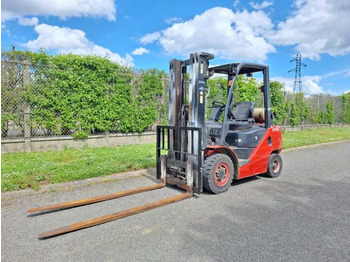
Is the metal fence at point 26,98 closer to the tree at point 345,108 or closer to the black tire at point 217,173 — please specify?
the black tire at point 217,173

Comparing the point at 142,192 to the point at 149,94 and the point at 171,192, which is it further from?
the point at 149,94

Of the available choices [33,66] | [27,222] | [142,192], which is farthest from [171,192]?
[33,66]

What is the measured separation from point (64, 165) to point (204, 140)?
12.1ft

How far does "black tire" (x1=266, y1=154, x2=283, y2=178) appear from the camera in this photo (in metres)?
6.38

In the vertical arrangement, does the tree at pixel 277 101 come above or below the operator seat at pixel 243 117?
above

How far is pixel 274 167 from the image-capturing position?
6578mm

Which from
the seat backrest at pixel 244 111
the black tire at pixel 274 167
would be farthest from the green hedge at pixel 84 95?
the black tire at pixel 274 167

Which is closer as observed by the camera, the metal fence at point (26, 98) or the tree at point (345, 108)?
the metal fence at point (26, 98)

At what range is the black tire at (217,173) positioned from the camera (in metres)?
4.84

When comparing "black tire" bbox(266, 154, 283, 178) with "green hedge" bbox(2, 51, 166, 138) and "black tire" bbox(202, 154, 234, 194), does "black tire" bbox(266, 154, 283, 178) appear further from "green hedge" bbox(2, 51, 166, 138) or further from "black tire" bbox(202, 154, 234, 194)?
"green hedge" bbox(2, 51, 166, 138)

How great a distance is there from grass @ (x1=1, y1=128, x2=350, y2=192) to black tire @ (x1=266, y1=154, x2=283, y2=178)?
→ 3076mm

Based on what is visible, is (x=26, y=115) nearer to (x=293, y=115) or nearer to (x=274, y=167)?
(x=274, y=167)

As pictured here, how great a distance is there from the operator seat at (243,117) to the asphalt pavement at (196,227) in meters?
1.47

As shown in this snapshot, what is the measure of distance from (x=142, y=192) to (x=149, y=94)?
20.2 feet
